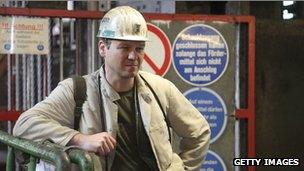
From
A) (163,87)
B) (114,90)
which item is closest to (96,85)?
(114,90)

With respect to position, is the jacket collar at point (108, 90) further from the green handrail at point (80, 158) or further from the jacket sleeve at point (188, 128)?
the green handrail at point (80, 158)

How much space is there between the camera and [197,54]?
16.3 ft

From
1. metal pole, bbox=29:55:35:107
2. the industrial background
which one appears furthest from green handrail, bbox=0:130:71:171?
the industrial background

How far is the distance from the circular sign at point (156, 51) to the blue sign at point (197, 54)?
0.08 metres

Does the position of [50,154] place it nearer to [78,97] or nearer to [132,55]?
[78,97]

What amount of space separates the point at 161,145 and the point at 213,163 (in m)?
2.18

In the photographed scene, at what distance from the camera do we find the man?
2.92m

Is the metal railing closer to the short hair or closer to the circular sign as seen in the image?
the short hair

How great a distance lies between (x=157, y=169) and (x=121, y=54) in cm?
61

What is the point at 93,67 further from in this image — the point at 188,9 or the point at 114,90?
the point at 114,90

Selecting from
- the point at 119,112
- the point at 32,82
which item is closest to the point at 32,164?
the point at 119,112

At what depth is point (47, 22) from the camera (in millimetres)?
4719

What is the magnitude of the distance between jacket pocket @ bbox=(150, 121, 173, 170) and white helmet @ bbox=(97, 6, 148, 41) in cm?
47

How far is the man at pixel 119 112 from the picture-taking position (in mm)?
2922
